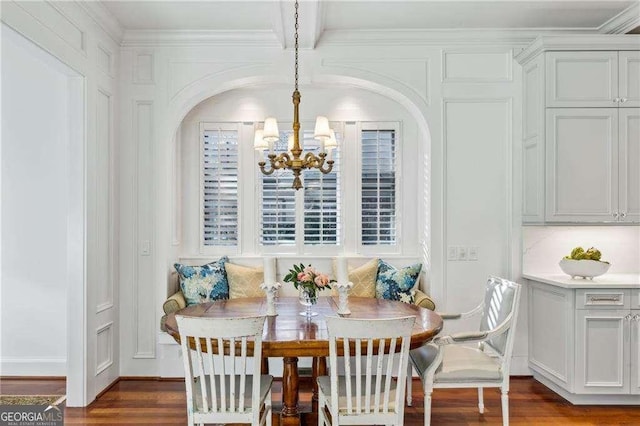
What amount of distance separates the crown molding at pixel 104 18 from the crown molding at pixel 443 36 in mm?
1646

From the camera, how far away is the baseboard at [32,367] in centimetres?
407

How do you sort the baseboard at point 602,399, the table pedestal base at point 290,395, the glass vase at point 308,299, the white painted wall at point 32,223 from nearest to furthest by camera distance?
the table pedestal base at point 290,395, the glass vase at point 308,299, the baseboard at point 602,399, the white painted wall at point 32,223

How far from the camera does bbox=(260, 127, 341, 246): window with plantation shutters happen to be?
15.1 ft

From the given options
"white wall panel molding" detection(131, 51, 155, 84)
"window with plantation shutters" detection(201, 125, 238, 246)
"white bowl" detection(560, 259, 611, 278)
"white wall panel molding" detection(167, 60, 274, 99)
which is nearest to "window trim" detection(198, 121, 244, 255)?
"window with plantation shutters" detection(201, 125, 238, 246)

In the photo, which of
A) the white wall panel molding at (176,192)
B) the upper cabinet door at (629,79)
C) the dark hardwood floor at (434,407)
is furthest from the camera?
the white wall panel molding at (176,192)

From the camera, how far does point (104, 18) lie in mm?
3703

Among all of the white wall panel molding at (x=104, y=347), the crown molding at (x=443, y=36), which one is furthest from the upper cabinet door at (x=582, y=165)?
the white wall panel molding at (x=104, y=347)

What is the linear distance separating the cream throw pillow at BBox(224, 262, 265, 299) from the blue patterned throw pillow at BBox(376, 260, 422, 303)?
1.01 m

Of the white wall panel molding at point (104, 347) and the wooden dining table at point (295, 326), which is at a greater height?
the wooden dining table at point (295, 326)

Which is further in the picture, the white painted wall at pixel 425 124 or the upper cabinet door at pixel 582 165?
the white painted wall at pixel 425 124

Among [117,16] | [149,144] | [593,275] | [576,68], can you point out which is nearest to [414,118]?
[576,68]

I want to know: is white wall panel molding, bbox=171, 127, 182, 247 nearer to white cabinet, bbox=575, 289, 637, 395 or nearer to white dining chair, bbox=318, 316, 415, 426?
white dining chair, bbox=318, 316, 415, 426

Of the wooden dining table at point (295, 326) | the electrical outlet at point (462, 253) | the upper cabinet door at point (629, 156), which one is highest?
the upper cabinet door at point (629, 156)

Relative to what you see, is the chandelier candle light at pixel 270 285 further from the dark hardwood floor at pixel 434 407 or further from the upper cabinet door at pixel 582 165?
the upper cabinet door at pixel 582 165
